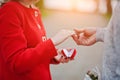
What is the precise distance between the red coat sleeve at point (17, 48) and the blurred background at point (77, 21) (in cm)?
58

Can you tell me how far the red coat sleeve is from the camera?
32.4 inches

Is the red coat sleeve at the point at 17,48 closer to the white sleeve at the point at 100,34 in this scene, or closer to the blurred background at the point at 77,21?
the white sleeve at the point at 100,34

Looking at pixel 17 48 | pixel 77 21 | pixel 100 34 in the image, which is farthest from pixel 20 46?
pixel 77 21

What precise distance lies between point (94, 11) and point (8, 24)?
67 centimetres

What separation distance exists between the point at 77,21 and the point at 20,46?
26.9 inches

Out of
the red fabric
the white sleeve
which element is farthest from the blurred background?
the red fabric

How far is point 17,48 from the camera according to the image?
0.82 metres

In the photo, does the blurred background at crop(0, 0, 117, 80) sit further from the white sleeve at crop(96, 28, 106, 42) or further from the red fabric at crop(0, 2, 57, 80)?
the red fabric at crop(0, 2, 57, 80)

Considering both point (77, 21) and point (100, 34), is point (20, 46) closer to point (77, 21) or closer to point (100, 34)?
point (100, 34)

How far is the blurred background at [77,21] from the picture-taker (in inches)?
54.7

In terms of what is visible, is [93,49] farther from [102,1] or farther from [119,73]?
[119,73]

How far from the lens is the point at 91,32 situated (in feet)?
3.45

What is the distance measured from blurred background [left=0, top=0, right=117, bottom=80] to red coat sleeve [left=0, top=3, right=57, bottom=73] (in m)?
0.58

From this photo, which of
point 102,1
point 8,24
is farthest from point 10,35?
point 102,1
